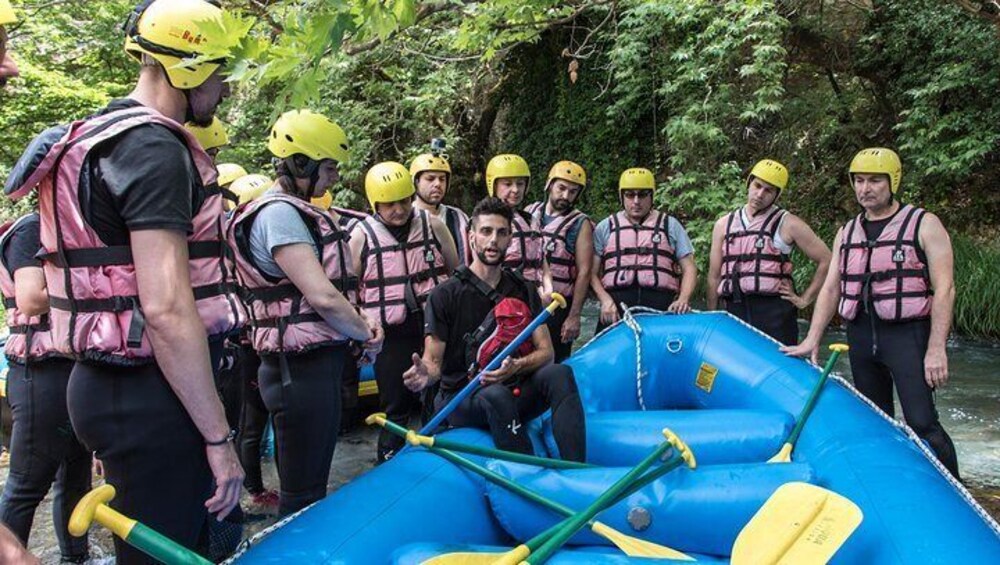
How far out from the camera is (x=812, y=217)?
10.2 metres

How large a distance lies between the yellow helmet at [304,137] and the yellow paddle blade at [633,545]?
1523 mm

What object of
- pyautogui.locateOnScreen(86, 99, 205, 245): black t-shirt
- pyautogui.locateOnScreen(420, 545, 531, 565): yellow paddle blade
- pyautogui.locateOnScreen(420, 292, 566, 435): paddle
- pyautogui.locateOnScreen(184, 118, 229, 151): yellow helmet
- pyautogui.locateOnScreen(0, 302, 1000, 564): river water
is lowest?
pyautogui.locateOnScreen(0, 302, 1000, 564): river water

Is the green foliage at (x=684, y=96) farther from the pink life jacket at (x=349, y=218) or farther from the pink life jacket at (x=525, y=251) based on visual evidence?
the pink life jacket at (x=349, y=218)

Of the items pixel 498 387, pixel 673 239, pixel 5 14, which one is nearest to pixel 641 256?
pixel 673 239

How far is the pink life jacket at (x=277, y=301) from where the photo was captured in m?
2.43

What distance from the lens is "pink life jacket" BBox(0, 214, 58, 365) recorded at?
8.02 feet

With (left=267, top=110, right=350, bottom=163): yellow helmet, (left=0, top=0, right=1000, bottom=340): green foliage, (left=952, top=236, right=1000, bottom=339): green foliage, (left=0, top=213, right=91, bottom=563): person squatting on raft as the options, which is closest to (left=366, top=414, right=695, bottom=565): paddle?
(left=267, top=110, right=350, bottom=163): yellow helmet

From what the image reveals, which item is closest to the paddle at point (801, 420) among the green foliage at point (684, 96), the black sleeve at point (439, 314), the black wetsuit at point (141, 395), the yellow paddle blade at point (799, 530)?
the yellow paddle blade at point (799, 530)

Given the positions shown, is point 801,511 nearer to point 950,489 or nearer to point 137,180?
point 950,489

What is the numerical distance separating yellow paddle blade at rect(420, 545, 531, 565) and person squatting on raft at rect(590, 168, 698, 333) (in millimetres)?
3009

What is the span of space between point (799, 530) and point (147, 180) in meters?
1.63

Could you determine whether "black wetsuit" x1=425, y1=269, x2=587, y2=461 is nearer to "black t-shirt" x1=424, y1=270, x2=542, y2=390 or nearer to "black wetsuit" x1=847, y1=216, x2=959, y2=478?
"black t-shirt" x1=424, y1=270, x2=542, y2=390

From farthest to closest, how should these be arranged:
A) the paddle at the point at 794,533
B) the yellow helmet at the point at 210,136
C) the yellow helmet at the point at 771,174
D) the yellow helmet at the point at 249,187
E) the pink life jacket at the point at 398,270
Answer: the yellow helmet at the point at 771,174, the yellow helmet at the point at 249,187, the pink life jacket at the point at 398,270, the yellow helmet at the point at 210,136, the paddle at the point at 794,533

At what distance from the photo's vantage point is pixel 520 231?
A: 4473mm
